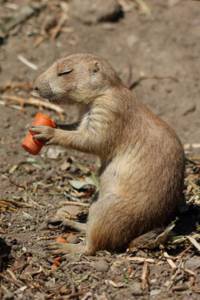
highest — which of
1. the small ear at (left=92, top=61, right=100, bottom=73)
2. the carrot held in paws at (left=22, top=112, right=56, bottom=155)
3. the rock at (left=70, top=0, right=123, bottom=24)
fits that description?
the small ear at (left=92, top=61, right=100, bottom=73)

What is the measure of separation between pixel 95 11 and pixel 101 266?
492cm

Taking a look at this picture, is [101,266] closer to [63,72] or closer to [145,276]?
[145,276]

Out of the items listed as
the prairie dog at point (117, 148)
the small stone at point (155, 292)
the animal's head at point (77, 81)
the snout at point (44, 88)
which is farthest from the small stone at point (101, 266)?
the snout at point (44, 88)

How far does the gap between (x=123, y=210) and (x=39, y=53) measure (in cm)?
406

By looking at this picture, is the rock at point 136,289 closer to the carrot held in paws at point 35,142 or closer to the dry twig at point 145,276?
the dry twig at point 145,276

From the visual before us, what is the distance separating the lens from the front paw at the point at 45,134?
5.97m

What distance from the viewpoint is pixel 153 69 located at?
9016mm

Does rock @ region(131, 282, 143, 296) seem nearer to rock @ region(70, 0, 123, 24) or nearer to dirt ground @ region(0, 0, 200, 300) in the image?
dirt ground @ region(0, 0, 200, 300)

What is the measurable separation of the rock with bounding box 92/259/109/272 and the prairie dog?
0.66 ft

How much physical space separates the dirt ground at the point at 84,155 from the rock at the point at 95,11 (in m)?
0.01

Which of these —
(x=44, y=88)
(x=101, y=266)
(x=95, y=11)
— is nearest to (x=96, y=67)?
(x=44, y=88)

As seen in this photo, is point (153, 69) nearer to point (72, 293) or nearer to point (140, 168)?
point (140, 168)

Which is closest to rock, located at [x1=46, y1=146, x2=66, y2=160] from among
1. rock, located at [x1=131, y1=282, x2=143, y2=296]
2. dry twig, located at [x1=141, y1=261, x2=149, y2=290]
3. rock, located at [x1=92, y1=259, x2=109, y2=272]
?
rock, located at [x1=92, y1=259, x2=109, y2=272]

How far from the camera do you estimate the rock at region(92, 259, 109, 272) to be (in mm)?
5480
